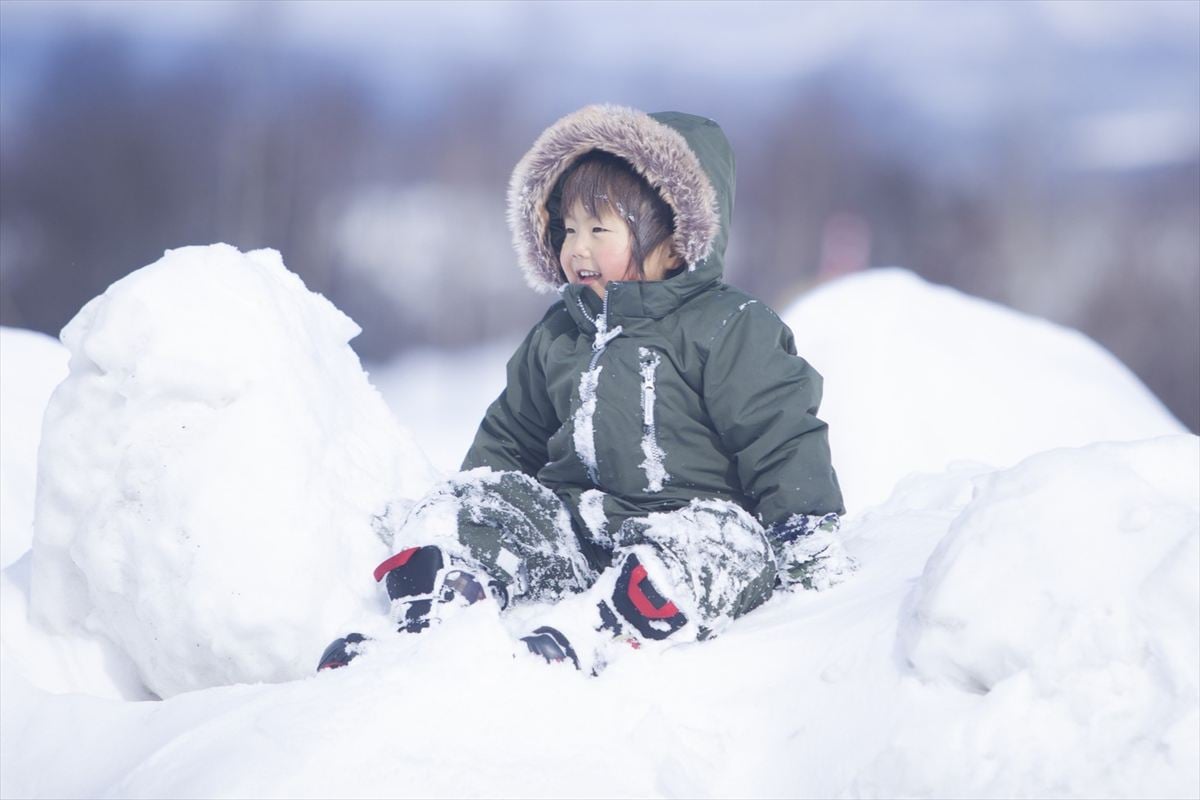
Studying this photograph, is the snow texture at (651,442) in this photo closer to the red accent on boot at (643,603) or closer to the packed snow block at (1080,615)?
the red accent on boot at (643,603)

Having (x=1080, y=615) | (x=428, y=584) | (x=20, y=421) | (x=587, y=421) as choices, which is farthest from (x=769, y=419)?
(x=20, y=421)

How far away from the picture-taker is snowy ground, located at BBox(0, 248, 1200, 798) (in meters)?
A: 1.12

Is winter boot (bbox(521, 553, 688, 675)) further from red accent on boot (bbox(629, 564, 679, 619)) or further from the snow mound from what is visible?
the snow mound

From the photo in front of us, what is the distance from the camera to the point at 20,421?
236cm

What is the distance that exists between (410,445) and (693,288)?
57 centimetres

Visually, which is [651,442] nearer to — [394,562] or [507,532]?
[507,532]

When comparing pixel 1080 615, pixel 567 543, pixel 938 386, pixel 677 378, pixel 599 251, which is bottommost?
pixel 938 386

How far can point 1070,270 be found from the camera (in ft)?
23.9

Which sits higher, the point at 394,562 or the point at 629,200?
the point at 629,200

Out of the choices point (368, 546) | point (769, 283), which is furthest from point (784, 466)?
point (769, 283)

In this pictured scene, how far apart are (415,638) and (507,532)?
0.35 meters

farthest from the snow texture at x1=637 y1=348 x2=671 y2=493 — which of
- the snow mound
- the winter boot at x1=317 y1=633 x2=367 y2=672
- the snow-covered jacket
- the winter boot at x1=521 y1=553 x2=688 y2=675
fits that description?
the snow mound

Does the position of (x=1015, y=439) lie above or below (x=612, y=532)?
below

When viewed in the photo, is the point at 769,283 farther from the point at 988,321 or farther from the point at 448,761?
the point at 448,761
